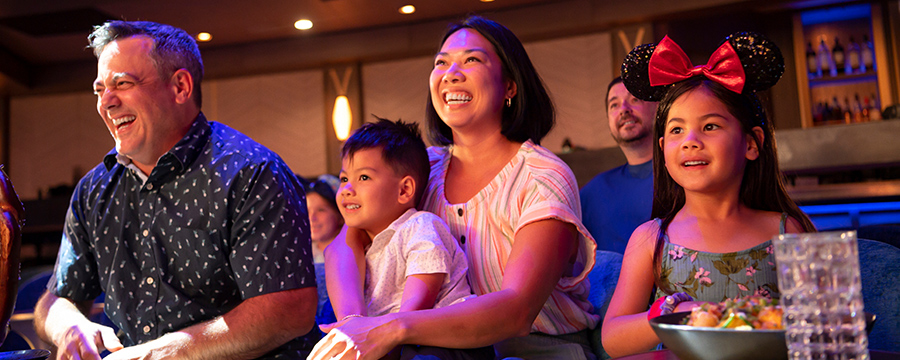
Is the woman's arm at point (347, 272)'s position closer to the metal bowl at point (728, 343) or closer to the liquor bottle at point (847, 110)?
the metal bowl at point (728, 343)

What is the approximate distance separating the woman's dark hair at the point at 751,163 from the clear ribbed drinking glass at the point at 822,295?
2.30 feet

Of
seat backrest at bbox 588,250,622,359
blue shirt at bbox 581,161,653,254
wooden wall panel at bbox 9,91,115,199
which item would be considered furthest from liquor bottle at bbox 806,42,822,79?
wooden wall panel at bbox 9,91,115,199

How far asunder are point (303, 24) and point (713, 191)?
633cm

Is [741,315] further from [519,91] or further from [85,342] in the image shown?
[85,342]

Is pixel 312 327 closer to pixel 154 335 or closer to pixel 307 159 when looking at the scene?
pixel 154 335

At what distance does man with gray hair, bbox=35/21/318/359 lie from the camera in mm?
1632

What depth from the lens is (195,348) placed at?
62.2 inches

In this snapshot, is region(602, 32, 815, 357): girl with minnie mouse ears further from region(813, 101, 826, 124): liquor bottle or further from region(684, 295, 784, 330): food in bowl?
region(813, 101, 826, 124): liquor bottle

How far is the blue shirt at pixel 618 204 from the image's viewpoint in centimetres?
310

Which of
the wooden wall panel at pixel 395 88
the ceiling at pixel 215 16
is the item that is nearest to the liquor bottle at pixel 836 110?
the ceiling at pixel 215 16

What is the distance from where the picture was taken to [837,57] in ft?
20.2

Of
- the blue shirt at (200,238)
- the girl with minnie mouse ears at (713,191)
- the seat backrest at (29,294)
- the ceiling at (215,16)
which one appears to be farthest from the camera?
the ceiling at (215,16)

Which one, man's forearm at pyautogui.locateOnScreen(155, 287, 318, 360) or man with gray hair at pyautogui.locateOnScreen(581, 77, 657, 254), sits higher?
man with gray hair at pyautogui.locateOnScreen(581, 77, 657, 254)

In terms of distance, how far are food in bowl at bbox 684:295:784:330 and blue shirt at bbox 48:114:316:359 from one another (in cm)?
106
